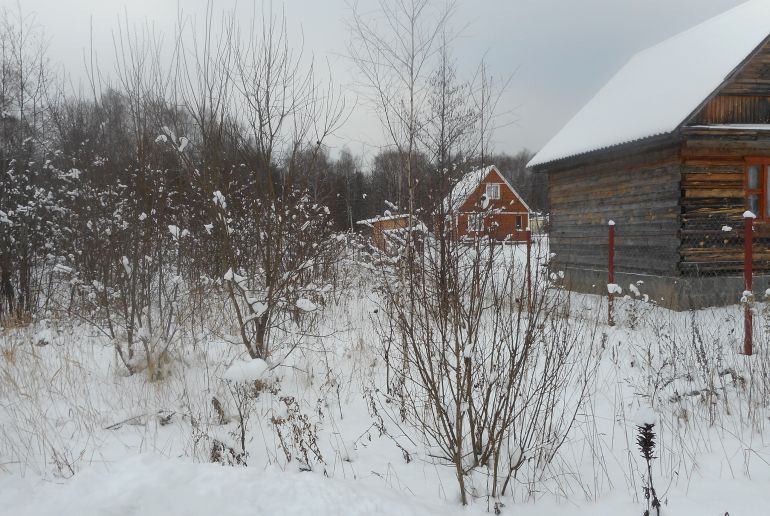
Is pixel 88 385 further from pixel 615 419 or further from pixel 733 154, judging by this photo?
pixel 733 154

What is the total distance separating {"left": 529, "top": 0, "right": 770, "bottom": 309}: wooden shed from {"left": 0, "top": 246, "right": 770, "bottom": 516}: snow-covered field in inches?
151

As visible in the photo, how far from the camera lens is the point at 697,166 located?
8.73m

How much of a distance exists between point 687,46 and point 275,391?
40.4ft

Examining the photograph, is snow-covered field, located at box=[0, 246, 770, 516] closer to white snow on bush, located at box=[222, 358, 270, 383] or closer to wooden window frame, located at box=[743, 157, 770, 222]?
white snow on bush, located at box=[222, 358, 270, 383]

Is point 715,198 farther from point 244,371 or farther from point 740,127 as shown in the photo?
point 244,371

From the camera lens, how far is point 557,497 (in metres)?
2.74

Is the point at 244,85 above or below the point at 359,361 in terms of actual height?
above

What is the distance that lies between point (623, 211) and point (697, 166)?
5.99 feet

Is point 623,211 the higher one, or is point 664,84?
point 664,84

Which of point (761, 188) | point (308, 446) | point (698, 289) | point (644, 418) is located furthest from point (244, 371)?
point (761, 188)

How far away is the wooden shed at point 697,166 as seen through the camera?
8570 mm

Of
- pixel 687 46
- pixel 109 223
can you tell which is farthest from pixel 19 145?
pixel 687 46

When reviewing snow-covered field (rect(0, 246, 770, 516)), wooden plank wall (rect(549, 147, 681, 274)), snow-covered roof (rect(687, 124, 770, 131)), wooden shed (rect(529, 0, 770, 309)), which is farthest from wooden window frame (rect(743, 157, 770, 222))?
snow-covered field (rect(0, 246, 770, 516))

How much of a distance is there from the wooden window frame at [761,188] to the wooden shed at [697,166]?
23mm
